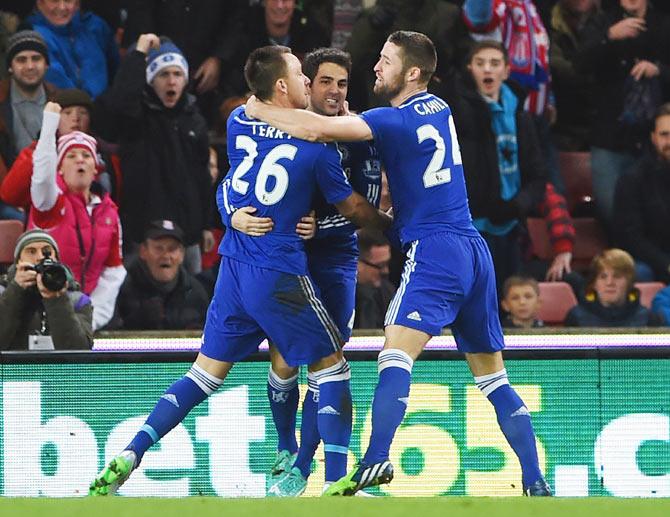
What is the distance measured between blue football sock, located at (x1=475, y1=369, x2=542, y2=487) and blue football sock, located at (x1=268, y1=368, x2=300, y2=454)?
915mm

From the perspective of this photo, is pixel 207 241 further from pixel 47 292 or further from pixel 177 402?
pixel 177 402

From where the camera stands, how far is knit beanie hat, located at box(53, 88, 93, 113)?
10.5 meters

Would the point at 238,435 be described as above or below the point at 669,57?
below

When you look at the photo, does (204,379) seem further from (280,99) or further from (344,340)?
(280,99)

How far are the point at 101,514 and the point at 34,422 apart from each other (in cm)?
275

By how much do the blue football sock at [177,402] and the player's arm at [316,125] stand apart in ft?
3.81

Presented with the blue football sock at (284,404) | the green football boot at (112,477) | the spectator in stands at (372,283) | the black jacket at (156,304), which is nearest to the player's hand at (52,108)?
the black jacket at (156,304)

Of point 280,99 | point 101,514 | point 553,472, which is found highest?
point 280,99

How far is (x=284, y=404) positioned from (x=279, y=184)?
114cm

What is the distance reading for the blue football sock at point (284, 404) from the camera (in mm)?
7828

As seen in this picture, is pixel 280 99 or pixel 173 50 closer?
pixel 280 99

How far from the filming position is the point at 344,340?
7.61 meters

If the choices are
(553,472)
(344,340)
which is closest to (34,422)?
(344,340)

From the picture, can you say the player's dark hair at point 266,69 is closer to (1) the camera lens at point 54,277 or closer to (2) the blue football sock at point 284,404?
(2) the blue football sock at point 284,404
